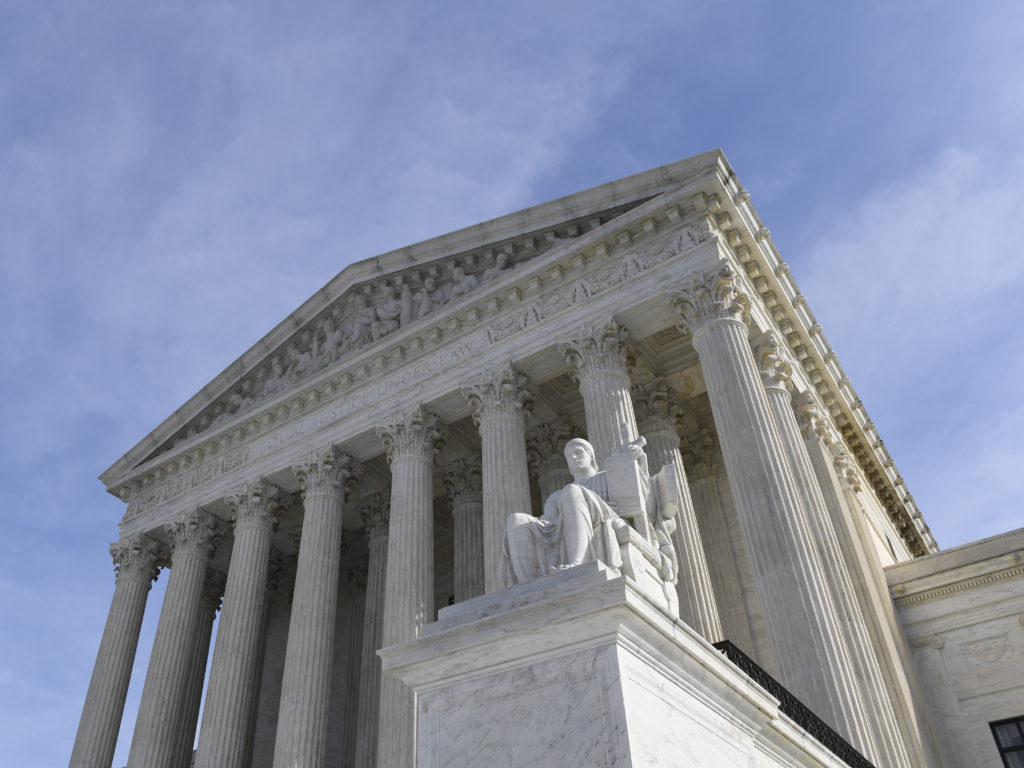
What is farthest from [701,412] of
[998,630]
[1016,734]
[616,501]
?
[616,501]

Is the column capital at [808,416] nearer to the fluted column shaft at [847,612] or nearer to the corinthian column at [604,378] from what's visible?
the fluted column shaft at [847,612]

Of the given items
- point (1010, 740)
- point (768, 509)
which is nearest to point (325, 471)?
point (768, 509)

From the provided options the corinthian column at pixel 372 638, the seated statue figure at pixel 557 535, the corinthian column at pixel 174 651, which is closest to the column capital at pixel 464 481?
the corinthian column at pixel 372 638

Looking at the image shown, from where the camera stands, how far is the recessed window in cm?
1833

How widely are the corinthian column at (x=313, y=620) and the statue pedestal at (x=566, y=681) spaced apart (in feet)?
49.8

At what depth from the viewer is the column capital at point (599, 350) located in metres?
19.2

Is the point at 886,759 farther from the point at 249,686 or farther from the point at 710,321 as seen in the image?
the point at 249,686

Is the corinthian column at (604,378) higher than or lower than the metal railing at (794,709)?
higher

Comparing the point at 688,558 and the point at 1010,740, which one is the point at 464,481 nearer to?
the point at 688,558

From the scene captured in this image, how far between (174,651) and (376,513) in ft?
23.1

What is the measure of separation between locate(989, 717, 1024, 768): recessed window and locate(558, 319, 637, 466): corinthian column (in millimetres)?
10527

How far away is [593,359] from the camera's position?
63.3ft

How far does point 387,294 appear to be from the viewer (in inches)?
1025

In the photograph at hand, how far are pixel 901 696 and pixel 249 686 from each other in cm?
1604
